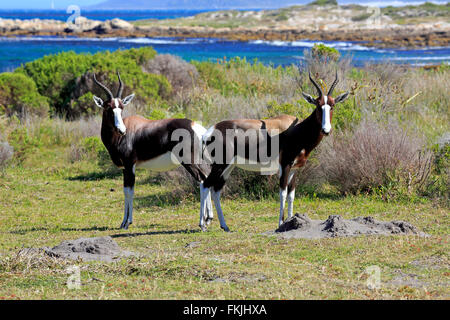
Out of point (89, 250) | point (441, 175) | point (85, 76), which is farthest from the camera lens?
point (85, 76)

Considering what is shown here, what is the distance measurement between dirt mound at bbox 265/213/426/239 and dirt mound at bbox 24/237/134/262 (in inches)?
93.0

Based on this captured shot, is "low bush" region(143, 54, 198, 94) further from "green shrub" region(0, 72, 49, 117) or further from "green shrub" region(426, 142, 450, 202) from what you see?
"green shrub" region(426, 142, 450, 202)

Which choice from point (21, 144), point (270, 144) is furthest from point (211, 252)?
point (21, 144)

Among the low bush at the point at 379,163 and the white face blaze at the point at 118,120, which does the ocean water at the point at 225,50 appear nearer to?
the low bush at the point at 379,163

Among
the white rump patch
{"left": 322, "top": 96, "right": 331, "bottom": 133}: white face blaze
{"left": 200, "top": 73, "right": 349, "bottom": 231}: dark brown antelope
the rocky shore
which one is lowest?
the rocky shore

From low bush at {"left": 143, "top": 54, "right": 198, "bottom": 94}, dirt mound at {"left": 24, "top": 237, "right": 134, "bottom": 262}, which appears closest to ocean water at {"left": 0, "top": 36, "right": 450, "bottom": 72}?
low bush at {"left": 143, "top": 54, "right": 198, "bottom": 94}

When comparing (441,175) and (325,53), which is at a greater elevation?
(325,53)

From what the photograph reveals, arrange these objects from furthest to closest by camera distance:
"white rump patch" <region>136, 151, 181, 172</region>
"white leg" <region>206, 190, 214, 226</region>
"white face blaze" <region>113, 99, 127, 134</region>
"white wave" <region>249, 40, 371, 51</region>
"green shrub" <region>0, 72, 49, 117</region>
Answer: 1. "white wave" <region>249, 40, 371, 51</region>
2. "green shrub" <region>0, 72, 49, 117</region>
3. "white rump patch" <region>136, 151, 181, 172</region>
4. "white leg" <region>206, 190, 214, 226</region>
5. "white face blaze" <region>113, 99, 127, 134</region>

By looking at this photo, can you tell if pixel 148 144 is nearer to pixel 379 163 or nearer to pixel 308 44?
pixel 379 163

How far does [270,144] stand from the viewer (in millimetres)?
10742

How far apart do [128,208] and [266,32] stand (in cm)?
9953

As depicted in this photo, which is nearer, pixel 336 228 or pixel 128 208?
pixel 336 228

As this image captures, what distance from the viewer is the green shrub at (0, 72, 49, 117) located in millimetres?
22855
